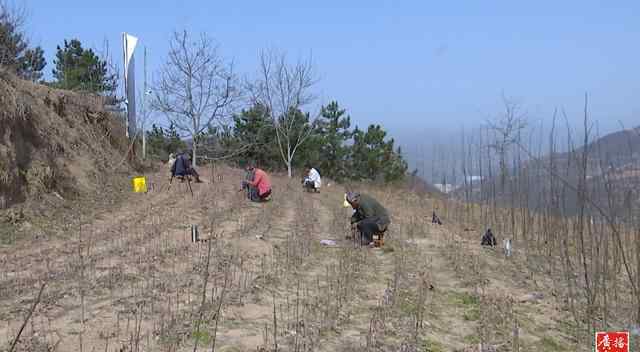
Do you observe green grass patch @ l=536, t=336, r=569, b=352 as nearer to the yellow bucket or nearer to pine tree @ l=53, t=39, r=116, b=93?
the yellow bucket

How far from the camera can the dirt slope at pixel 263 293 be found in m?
4.07

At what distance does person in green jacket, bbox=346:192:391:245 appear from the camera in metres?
8.40

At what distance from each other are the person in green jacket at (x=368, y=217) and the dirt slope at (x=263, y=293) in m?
0.33

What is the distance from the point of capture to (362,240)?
27.7 ft

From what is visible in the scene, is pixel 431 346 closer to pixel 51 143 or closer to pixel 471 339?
pixel 471 339

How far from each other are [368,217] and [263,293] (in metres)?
3.36

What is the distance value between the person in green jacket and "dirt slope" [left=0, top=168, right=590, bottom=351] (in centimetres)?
33

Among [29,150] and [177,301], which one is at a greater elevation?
[29,150]

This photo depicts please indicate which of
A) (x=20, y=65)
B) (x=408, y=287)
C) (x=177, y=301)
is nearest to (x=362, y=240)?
(x=408, y=287)

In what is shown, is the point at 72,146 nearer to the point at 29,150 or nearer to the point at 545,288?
the point at 29,150

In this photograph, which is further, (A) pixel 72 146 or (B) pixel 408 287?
(A) pixel 72 146

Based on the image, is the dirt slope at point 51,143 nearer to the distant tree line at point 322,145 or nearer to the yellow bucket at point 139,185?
the yellow bucket at point 139,185

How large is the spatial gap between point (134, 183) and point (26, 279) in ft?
25.6

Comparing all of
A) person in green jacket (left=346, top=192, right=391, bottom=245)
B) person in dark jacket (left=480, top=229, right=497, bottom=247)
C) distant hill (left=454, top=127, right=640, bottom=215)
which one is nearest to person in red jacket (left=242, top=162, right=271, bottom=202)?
person in green jacket (left=346, top=192, right=391, bottom=245)
